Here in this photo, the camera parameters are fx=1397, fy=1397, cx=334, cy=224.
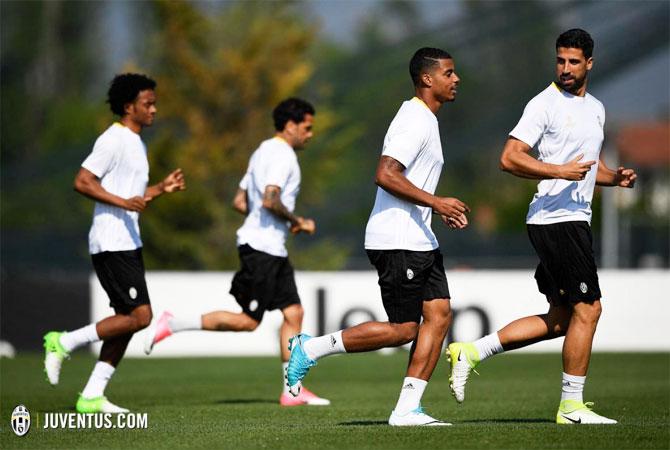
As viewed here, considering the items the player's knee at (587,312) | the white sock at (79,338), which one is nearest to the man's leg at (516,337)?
the player's knee at (587,312)

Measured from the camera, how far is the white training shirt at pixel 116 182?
34.5 feet

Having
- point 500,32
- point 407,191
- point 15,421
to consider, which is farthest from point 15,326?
point 500,32

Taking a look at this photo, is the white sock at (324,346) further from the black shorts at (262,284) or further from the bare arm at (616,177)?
the black shorts at (262,284)

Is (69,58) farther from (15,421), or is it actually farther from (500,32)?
(15,421)

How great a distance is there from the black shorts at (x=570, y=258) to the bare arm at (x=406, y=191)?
0.72m

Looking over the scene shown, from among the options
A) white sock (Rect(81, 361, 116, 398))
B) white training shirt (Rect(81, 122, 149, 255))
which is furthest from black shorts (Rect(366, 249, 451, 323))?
white sock (Rect(81, 361, 116, 398))

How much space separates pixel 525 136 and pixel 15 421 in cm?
370

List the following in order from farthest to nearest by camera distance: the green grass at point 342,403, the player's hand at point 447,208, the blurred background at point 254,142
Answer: the blurred background at point 254,142, the player's hand at point 447,208, the green grass at point 342,403

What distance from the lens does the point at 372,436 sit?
26.8ft

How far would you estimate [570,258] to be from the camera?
877cm

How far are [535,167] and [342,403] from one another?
11.7 ft

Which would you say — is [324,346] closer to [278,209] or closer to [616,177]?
[616,177]

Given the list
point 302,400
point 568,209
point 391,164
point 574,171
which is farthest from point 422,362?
point 302,400

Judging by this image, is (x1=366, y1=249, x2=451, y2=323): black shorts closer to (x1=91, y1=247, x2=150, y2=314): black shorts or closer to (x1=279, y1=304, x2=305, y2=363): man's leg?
(x1=91, y1=247, x2=150, y2=314): black shorts
